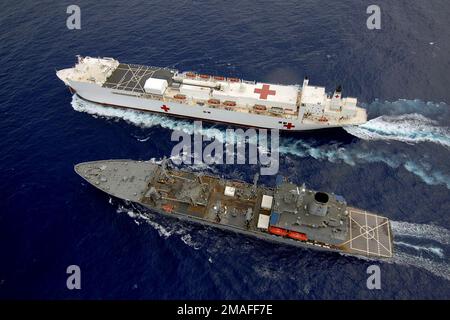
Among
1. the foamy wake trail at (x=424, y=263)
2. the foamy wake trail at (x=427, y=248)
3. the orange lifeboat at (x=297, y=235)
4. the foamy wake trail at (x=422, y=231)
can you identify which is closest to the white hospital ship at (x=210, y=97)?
the foamy wake trail at (x=422, y=231)

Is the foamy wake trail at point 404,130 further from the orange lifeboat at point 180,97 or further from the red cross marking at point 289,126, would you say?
the orange lifeboat at point 180,97

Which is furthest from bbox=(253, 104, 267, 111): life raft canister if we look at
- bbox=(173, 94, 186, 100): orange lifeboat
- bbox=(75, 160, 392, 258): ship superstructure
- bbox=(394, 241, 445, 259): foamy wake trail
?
bbox=(394, 241, 445, 259): foamy wake trail

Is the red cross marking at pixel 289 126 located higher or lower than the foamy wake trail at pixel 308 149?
higher

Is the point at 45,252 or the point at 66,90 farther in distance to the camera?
the point at 66,90

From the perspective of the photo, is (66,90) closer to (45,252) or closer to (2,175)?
(2,175)

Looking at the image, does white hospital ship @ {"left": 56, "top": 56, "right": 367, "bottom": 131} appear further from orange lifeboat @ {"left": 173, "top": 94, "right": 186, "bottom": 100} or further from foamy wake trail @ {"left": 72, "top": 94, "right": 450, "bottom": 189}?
foamy wake trail @ {"left": 72, "top": 94, "right": 450, "bottom": 189}

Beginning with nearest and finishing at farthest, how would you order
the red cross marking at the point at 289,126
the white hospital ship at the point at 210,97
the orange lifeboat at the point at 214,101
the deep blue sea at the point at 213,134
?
the deep blue sea at the point at 213,134 < the white hospital ship at the point at 210,97 < the red cross marking at the point at 289,126 < the orange lifeboat at the point at 214,101

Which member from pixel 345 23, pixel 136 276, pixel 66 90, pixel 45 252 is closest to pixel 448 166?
pixel 345 23
